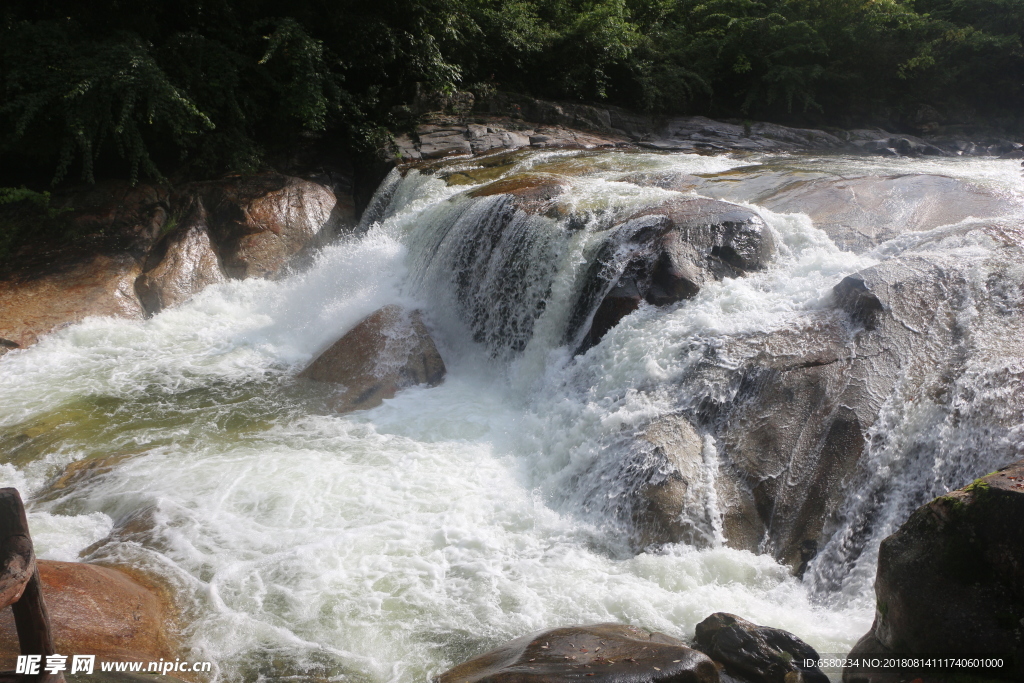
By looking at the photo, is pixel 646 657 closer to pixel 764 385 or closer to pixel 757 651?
pixel 757 651

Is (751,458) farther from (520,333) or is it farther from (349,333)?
(349,333)

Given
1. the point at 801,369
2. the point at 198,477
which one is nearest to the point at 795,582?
the point at 801,369

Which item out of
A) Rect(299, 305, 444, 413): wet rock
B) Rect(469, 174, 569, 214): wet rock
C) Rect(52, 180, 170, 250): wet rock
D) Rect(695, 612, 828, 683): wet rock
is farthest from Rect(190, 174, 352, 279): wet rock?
Rect(695, 612, 828, 683): wet rock

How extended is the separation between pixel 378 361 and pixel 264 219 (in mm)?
3791

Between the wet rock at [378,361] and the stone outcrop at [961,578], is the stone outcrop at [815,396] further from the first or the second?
the wet rock at [378,361]

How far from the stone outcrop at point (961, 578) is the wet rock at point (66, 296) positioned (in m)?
7.77

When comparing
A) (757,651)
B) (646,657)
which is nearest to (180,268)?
(646,657)

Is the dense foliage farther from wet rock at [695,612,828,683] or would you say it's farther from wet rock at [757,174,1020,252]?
wet rock at [695,612,828,683]

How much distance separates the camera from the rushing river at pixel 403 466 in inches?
129

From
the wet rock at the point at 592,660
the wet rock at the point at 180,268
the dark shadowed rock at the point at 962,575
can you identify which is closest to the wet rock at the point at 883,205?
the dark shadowed rock at the point at 962,575

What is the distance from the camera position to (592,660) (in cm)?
257

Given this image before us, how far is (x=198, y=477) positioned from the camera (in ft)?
14.6

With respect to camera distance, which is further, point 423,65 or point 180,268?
point 423,65

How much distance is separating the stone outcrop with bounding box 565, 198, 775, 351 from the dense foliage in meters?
5.95
